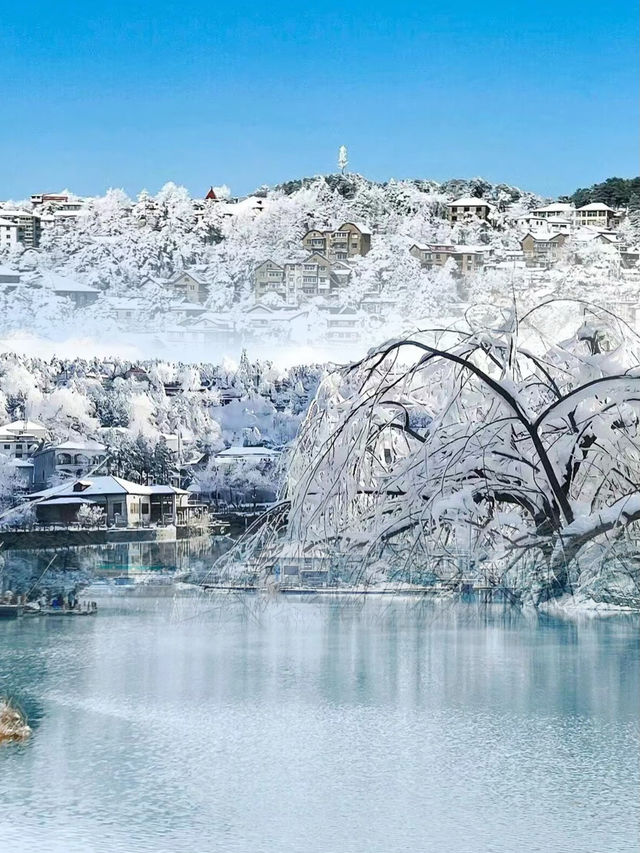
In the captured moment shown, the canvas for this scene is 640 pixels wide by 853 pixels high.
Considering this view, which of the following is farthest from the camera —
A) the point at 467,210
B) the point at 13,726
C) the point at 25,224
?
the point at 25,224

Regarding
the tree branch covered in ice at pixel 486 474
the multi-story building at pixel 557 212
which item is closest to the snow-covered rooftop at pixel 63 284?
the multi-story building at pixel 557 212

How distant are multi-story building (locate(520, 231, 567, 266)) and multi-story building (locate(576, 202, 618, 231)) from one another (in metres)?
0.73

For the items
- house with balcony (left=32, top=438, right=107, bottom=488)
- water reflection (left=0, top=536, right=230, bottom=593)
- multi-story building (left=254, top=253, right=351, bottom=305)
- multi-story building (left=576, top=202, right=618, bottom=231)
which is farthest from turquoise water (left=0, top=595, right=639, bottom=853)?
multi-story building (left=254, top=253, right=351, bottom=305)

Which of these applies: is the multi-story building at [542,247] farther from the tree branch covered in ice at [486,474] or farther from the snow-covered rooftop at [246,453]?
the tree branch covered in ice at [486,474]

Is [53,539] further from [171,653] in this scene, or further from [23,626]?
[171,653]

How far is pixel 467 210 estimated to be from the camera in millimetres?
26859

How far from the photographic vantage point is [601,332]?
312 centimetres

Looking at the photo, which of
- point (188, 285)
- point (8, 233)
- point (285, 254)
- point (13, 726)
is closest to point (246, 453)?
point (285, 254)

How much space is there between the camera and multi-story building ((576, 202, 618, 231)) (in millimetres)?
25266

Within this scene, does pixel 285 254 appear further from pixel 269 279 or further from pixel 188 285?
pixel 188 285

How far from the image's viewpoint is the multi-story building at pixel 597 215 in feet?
82.9

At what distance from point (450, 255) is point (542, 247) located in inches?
76.7

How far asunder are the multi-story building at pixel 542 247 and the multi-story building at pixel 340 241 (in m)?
3.66

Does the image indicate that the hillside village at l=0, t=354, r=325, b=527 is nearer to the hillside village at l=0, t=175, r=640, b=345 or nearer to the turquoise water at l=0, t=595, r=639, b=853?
the hillside village at l=0, t=175, r=640, b=345
